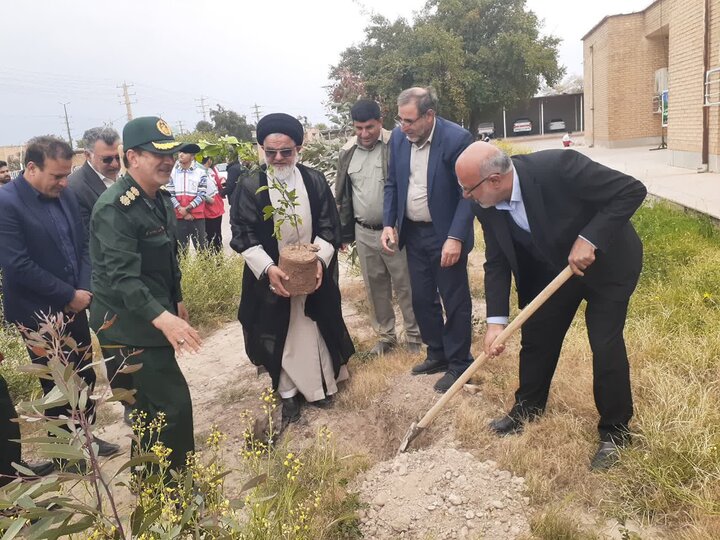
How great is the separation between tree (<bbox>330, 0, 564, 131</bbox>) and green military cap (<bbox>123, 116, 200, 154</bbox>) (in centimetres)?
2490

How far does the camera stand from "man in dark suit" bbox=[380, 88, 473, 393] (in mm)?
3736

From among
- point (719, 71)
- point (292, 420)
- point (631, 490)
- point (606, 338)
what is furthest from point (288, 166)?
point (719, 71)

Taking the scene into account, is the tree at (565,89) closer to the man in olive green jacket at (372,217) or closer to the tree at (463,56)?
the tree at (463,56)

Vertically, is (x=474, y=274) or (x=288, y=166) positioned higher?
(x=288, y=166)

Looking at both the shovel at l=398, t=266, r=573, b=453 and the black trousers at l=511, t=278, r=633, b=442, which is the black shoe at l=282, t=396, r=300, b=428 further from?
the black trousers at l=511, t=278, r=633, b=442

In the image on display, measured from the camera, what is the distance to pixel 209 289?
6.50 metres

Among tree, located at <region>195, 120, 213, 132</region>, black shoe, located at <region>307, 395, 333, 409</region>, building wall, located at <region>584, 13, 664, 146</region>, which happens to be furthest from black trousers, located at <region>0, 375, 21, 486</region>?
tree, located at <region>195, 120, 213, 132</region>

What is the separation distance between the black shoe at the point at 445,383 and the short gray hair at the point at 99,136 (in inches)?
121

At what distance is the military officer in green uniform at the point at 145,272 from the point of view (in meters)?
2.64

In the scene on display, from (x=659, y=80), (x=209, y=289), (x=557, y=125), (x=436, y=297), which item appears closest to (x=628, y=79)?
(x=659, y=80)

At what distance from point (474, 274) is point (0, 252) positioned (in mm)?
4787

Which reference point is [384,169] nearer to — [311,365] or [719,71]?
[311,365]

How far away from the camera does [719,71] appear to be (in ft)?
30.3

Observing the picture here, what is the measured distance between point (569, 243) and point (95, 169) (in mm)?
3591
